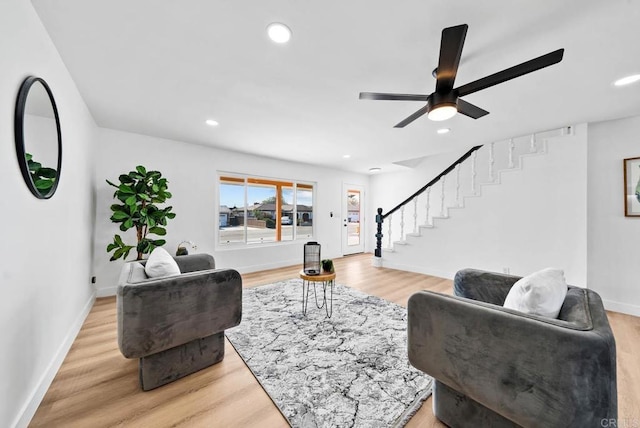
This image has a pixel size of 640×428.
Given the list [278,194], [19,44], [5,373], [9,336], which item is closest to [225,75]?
[19,44]

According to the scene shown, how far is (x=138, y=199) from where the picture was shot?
10.8ft

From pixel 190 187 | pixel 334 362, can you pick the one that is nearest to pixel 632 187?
pixel 334 362

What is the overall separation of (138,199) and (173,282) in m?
2.24

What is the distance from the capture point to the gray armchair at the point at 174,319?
1.58m

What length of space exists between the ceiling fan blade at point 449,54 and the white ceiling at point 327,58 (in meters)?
0.22

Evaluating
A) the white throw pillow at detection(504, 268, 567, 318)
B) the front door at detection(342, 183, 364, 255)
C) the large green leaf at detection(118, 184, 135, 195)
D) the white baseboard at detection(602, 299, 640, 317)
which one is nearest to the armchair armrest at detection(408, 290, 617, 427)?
the white throw pillow at detection(504, 268, 567, 318)

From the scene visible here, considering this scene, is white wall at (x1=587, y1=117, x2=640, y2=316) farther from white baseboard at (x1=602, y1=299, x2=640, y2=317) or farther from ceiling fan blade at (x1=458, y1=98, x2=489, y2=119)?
ceiling fan blade at (x1=458, y1=98, x2=489, y2=119)

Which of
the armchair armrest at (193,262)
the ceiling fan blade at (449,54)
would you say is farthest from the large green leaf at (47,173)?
the ceiling fan blade at (449,54)

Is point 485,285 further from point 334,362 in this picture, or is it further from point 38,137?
point 38,137

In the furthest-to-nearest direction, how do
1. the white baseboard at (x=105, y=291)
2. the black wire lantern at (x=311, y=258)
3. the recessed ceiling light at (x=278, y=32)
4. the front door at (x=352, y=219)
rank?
the front door at (x=352, y=219)
the white baseboard at (x=105, y=291)
the black wire lantern at (x=311, y=258)
the recessed ceiling light at (x=278, y=32)

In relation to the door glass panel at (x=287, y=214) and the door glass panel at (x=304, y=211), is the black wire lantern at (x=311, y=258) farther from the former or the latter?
the door glass panel at (x=304, y=211)

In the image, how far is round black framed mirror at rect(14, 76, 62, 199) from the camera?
4.45 feet

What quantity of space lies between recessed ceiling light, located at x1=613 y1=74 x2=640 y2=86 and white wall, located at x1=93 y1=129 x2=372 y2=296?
15.8 feet

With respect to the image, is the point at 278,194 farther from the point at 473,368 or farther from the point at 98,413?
the point at 473,368
